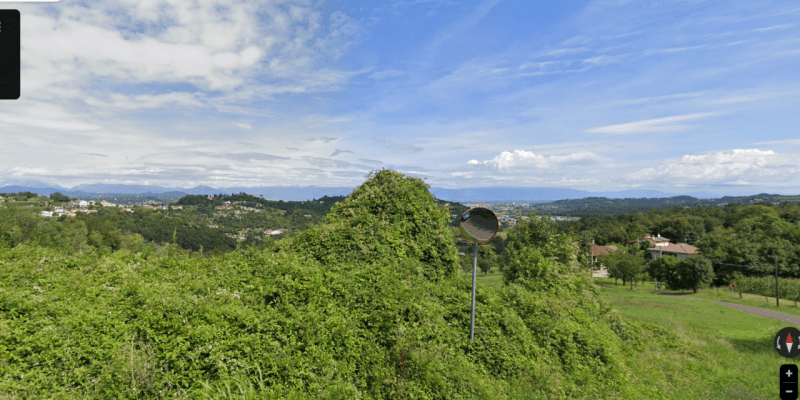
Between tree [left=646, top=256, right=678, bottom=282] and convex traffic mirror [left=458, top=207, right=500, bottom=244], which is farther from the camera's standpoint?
tree [left=646, top=256, right=678, bottom=282]

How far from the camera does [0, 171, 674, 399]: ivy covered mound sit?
13.0ft

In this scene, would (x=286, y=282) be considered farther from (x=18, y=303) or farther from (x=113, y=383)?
(x=18, y=303)

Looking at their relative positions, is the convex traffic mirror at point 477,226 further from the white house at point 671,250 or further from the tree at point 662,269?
the white house at point 671,250

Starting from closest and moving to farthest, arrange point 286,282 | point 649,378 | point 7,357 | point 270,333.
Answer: point 7,357 < point 270,333 < point 286,282 < point 649,378

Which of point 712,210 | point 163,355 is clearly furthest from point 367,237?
point 712,210

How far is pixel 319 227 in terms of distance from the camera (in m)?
8.41

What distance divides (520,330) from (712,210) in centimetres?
17244
